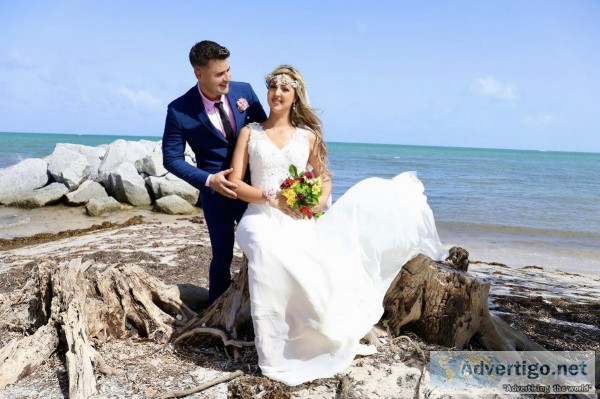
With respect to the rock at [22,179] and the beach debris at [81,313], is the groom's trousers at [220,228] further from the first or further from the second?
the rock at [22,179]

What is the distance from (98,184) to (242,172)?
14246 mm

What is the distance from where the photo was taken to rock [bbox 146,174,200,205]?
55.6ft

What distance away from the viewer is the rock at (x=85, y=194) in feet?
56.3

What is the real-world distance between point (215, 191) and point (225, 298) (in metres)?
1.05

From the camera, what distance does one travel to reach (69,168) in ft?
61.7

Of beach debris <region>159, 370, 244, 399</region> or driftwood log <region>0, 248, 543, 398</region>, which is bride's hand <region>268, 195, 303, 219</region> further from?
beach debris <region>159, 370, 244, 399</region>

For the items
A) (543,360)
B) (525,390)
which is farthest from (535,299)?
(525,390)

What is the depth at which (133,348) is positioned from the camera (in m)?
4.83

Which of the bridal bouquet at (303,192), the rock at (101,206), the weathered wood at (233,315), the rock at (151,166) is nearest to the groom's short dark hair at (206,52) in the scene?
the bridal bouquet at (303,192)

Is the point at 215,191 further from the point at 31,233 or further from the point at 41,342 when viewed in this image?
the point at 31,233

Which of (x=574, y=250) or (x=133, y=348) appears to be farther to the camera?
(x=574, y=250)

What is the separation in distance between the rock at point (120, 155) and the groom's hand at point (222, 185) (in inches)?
568

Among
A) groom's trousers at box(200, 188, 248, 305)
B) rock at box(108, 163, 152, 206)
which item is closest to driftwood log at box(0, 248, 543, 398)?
groom's trousers at box(200, 188, 248, 305)
